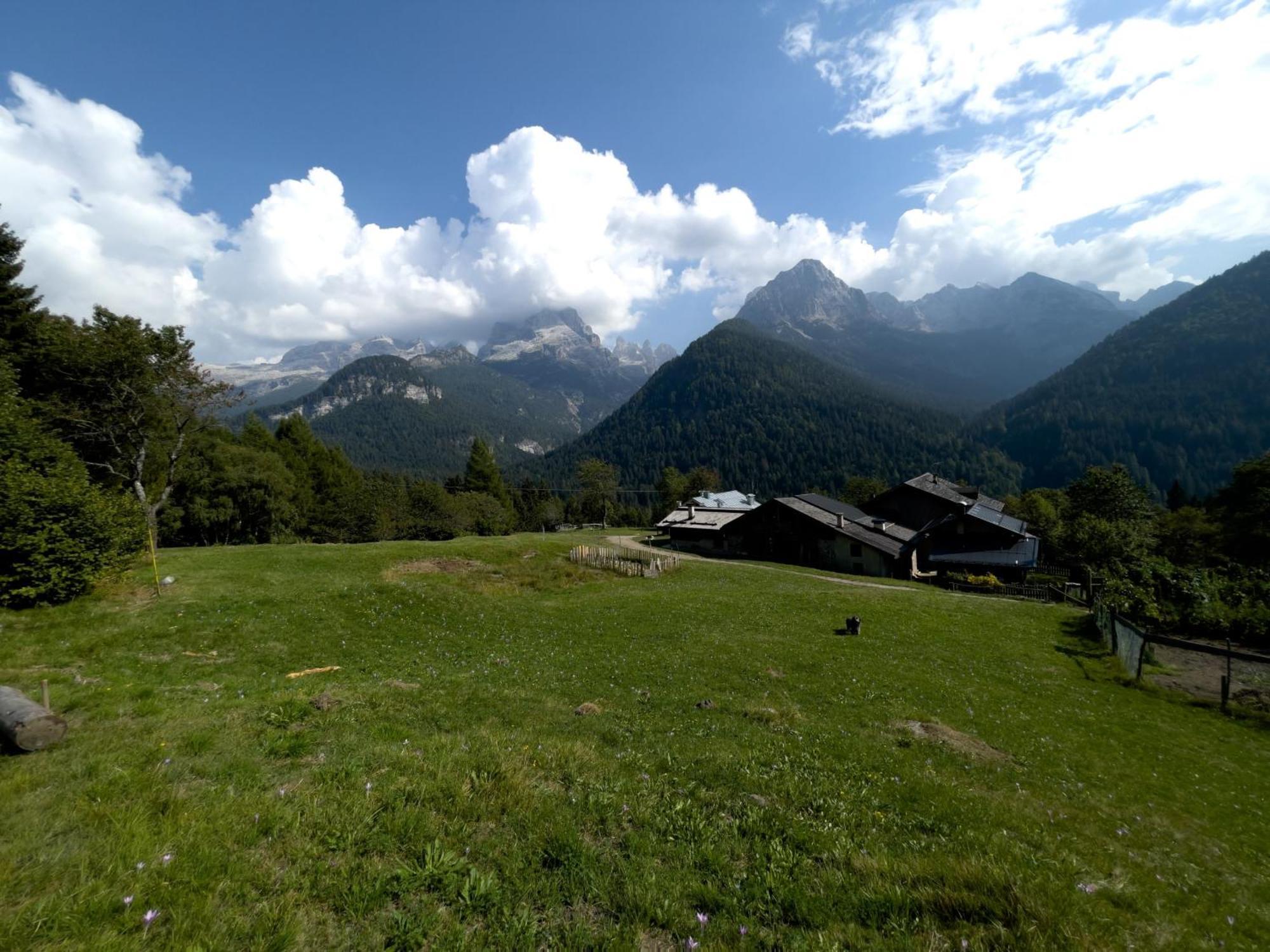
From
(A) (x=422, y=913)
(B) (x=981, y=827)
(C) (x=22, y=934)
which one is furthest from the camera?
(B) (x=981, y=827)

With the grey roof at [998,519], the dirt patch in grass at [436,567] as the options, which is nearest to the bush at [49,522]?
the dirt patch in grass at [436,567]

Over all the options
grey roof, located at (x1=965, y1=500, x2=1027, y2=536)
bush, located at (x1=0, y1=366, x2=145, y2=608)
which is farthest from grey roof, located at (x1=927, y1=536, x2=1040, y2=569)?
bush, located at (x1=0, y1=366, x2=145, y2=608)

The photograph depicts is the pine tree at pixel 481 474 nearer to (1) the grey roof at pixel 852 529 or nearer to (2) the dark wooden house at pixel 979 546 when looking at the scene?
(1) the grey roof at pixel 852 529

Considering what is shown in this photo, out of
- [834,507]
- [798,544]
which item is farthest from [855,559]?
[834,507]

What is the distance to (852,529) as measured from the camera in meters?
63.3

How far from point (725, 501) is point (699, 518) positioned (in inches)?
846

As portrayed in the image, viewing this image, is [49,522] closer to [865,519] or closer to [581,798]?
[581,798]

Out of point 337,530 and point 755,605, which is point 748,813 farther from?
point 337,530

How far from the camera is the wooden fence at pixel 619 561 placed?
1731 inches

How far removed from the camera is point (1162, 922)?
6.12 m

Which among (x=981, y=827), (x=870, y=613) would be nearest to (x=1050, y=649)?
(x=870, y=613)

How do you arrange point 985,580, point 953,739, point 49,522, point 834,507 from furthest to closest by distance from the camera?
point 834,507, point 985,580, point 49,522, point 953,739

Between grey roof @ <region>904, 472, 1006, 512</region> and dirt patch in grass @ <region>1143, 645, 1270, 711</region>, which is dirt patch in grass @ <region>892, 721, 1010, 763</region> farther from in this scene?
grey roof @ <region>904, 472, 1006, 512</region>

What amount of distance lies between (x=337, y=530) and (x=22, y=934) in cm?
8973
